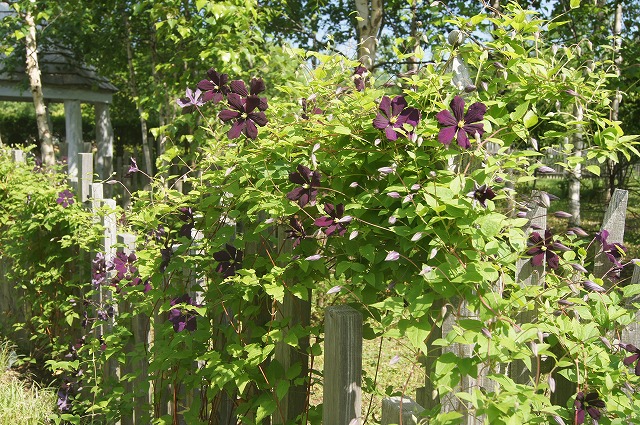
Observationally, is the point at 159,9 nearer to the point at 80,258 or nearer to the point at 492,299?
the point at 80,258

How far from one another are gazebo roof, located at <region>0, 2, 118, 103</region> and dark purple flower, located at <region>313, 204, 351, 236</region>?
12636 millimetres

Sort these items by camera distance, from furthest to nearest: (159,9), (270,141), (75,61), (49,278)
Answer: (75,61) → (159,9) → (49,278) → (270,141)

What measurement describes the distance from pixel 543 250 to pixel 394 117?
52 cm

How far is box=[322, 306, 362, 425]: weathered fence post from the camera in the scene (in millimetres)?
1622

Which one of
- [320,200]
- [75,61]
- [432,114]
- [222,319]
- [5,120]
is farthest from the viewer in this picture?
[5,120]

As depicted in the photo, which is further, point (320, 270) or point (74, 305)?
point (74, 305)

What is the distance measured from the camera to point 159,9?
22.5 ft

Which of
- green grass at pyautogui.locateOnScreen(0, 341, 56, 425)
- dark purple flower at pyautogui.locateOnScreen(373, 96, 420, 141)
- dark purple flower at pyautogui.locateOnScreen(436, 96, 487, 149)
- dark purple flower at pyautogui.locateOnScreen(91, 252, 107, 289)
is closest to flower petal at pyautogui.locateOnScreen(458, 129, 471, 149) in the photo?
dark purple flower at pyautogui.locateOnScreen(436, 96, 487, 149)

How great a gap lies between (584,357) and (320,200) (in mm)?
771

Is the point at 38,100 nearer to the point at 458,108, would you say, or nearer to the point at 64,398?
the point at 64,398

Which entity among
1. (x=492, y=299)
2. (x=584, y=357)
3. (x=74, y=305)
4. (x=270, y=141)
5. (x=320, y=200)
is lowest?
(x=74, y=305)

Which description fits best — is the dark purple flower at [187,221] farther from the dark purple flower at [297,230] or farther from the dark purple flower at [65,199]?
the dark purple flower at [65,199]

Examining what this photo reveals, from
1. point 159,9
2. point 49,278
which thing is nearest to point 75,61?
point 159,9

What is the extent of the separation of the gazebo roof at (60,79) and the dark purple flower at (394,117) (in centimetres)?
1274
